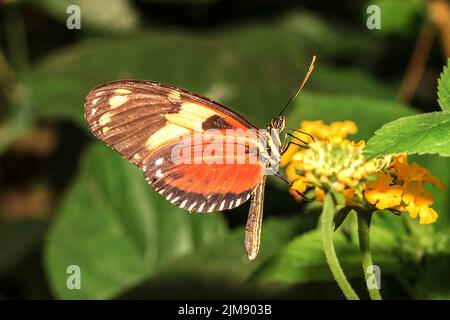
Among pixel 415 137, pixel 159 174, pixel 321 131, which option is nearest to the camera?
pixel 415 137

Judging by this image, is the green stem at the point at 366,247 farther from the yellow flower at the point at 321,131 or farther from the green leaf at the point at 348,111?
the green leaf at the point at 348,111

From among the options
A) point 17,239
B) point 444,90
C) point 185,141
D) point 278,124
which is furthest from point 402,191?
point 17,239

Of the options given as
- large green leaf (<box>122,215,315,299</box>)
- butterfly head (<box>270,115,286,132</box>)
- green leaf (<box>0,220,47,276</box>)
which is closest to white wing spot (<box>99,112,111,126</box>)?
Result: butterfly head (<box>270,115,286,132</box>)

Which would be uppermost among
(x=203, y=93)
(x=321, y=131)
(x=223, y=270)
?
(x=203, y=93)

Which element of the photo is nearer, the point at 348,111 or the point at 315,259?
the point at 315,259

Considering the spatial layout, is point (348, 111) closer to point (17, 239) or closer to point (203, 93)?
point (203, 93)

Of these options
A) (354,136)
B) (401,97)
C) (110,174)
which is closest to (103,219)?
(110,174)

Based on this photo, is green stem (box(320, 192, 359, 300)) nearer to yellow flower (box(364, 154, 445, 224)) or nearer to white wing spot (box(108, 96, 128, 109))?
yellow flower (box(364, 154, 445, 224))

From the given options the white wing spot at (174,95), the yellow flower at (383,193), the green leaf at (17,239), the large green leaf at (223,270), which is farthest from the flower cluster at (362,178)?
the green leaf at (17,239)
